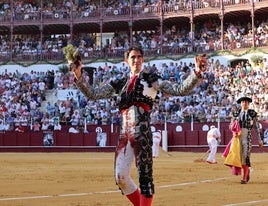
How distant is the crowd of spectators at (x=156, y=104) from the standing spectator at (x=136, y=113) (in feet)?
61.8

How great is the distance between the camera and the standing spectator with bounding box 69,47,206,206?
5.11 metres

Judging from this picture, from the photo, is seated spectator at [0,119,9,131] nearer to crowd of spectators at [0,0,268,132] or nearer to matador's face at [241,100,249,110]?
crowd of spectators at [0,0,268,132]

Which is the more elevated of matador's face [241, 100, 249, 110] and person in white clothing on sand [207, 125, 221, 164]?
matador's face [241, 100, 249, 110]

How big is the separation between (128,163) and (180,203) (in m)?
2.31

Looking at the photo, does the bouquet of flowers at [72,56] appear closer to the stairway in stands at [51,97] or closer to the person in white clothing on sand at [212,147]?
the person in white clothing on sand at [212,147]

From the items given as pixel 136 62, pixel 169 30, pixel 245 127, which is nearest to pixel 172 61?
pixel 169 30

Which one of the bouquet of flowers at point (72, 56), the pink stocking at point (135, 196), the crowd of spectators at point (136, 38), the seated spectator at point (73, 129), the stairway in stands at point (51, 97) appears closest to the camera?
the bouquet of flowers at point (72, 56)

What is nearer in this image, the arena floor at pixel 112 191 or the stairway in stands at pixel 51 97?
the arena floor at pixel 112 191

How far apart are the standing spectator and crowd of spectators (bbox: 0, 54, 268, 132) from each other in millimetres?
18849

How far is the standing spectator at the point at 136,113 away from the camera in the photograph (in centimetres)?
511

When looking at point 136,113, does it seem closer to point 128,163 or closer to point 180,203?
point 128,163

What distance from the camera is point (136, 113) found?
5215 millimetres

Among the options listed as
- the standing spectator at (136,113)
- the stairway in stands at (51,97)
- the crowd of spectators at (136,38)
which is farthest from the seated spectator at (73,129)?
the standing spectator at (136,113)

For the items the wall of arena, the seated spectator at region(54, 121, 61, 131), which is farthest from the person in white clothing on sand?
the seated spectator at region(54, 121, 61, 131)
